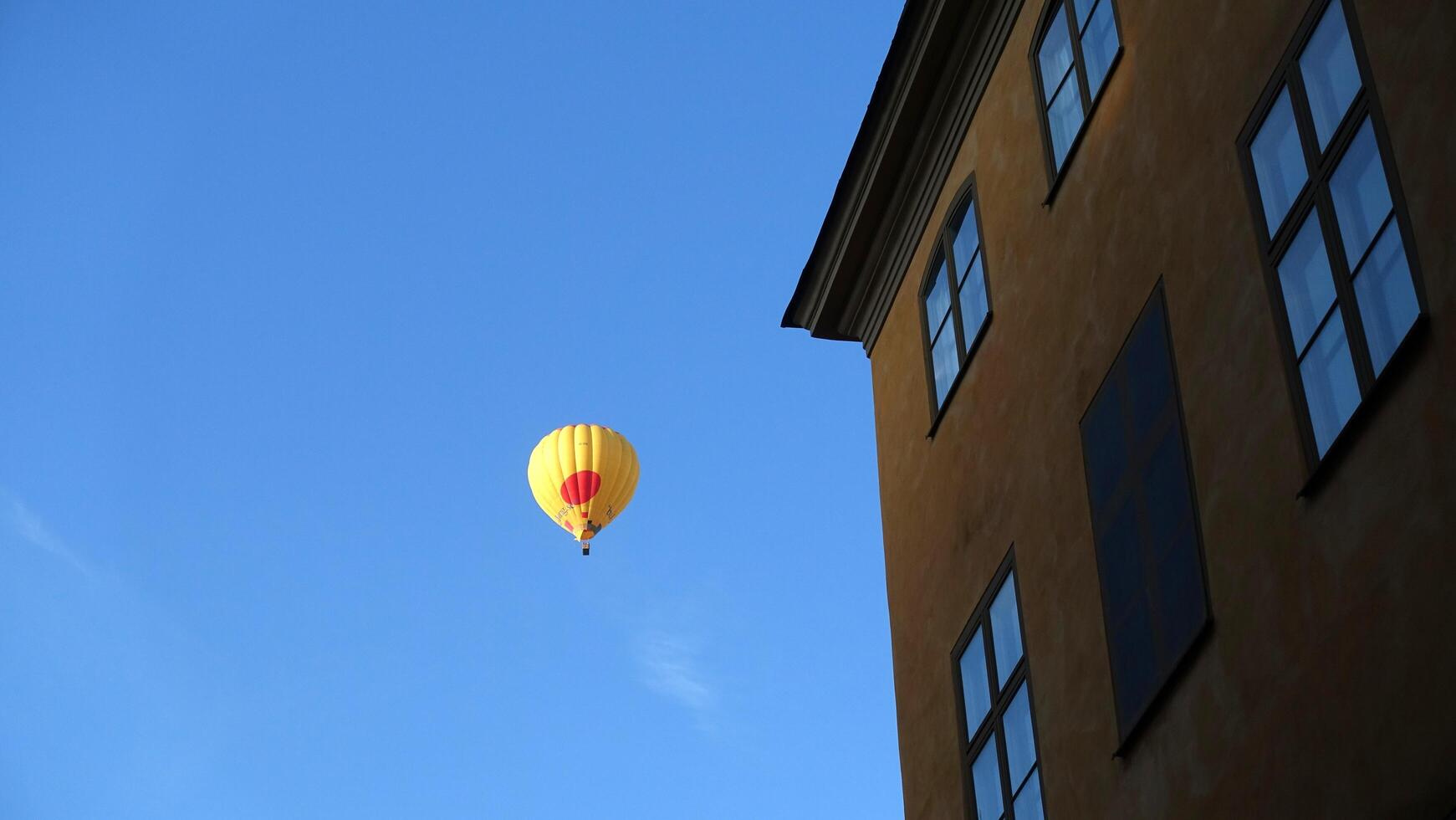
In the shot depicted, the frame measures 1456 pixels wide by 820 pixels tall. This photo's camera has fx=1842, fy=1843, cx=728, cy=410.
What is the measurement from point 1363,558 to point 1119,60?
5.39 metres

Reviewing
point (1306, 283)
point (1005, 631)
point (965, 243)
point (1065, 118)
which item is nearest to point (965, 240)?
point (965, 243)

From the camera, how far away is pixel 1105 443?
42.2 feet

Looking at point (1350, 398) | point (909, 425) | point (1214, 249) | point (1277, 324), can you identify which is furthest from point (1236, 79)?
point (909, 425)

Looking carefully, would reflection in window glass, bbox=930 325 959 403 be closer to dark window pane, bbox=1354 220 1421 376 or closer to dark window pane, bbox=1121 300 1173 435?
dark window pane, bbox=1121 300 1173 435

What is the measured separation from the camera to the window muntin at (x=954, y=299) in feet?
53.8

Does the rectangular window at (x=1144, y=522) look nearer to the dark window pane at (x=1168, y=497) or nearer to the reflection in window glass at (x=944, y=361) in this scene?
the dark window pane at (x=1168, y=497)

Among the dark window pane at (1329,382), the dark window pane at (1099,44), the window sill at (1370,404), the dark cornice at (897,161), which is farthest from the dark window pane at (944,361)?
the window sill at (1370,404)

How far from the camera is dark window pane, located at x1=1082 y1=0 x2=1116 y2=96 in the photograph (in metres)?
13.9

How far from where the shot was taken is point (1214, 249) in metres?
11.5

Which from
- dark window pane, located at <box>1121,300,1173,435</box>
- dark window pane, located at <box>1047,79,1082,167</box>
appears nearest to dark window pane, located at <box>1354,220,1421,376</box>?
dark window pane, located at <box>1121,300,1173,435</box>

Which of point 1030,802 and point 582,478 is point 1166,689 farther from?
point 582,478

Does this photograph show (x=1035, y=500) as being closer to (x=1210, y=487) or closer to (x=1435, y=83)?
(x=1210, y=487)

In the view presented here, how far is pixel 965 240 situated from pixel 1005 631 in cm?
421

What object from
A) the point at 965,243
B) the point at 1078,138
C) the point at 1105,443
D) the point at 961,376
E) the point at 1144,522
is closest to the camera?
the point at 1144,522
